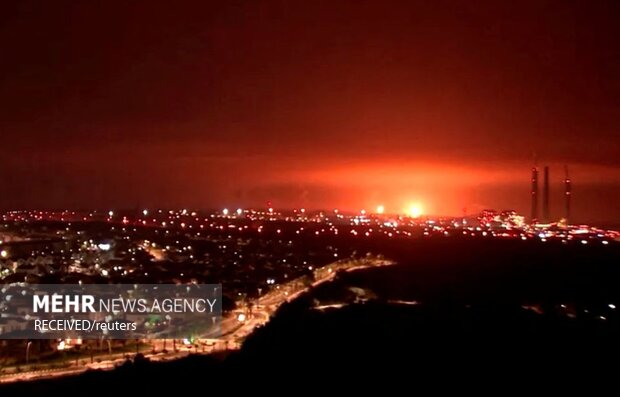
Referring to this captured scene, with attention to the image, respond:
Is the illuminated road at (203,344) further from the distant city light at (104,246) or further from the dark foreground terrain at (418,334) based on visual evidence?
the distant city light at (104,246)

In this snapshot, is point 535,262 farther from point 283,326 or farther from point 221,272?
point 283,326

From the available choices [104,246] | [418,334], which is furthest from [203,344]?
[104,246]

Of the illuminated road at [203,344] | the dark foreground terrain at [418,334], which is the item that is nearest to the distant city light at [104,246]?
the dark foreground terrain at [418,334]

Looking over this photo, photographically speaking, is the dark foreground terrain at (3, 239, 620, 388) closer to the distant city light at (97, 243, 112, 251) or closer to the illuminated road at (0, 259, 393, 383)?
the illuminated road at (0, 259, 393, 383)

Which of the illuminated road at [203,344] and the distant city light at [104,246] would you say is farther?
the distant city light at [104,246]

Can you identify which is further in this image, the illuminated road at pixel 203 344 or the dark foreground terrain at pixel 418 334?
the illuminated road at pixel 203 344

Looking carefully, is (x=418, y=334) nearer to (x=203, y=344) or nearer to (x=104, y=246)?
(x=203, y=344)

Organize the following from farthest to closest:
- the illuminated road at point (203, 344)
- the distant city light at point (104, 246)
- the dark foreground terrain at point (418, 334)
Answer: the distant city light at point (104, 246), the illuminated road at point (203, 344), the dark foreground terrain at point (418, 334)

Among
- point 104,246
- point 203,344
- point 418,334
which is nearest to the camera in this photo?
point 418,334

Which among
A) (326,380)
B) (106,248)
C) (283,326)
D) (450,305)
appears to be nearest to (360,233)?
(106,248)

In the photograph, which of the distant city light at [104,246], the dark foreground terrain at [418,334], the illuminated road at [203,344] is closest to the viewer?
the dark foreground terrain at [418,334]

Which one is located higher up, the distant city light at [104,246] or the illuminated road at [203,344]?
the distant city light at [104,246]
